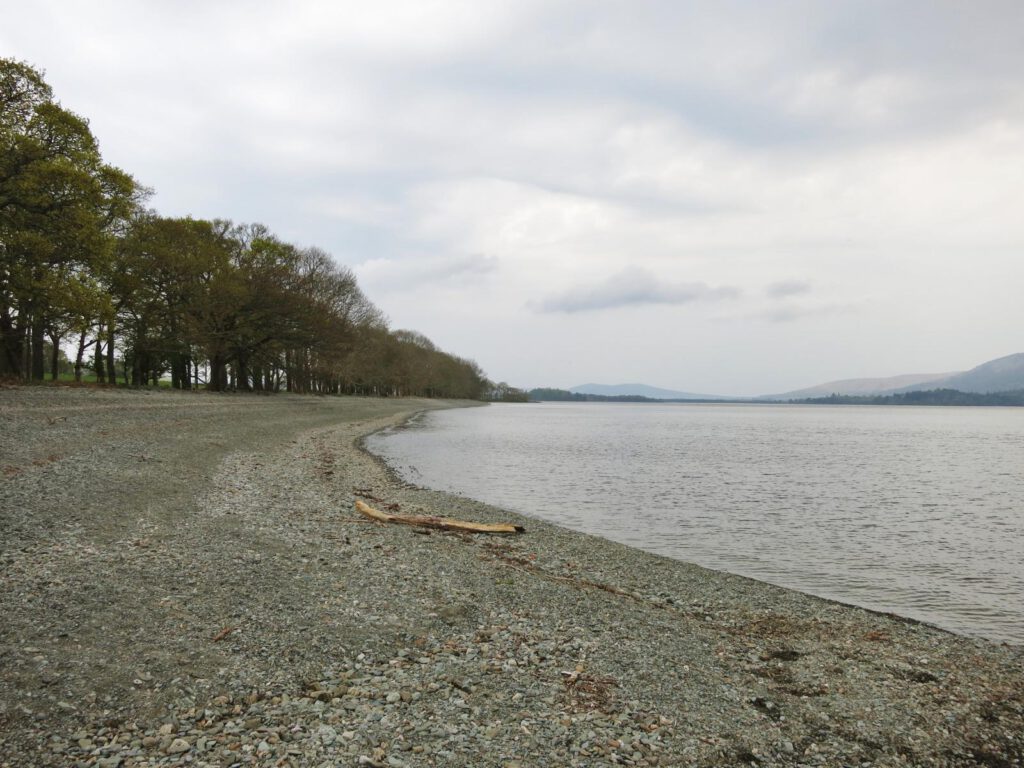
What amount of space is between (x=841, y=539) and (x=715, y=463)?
20375 mm

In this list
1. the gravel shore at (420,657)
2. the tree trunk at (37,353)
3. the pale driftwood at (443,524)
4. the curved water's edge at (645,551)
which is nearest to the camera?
the gravel shore at (420,657)

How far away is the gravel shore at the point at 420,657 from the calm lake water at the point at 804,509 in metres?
2.14

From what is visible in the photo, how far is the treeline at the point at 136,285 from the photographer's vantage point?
27812 mm

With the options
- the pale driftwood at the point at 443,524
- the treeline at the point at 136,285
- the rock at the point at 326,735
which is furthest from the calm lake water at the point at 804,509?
the treeline at the point at 136,285

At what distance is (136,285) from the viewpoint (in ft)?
143

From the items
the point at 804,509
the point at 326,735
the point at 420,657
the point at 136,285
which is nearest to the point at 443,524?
the point at 420,657

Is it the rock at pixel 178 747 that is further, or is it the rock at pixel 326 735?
the rock at pixel 326 735

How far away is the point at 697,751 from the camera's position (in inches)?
226

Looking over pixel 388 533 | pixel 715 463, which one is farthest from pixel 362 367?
pixel 388 533

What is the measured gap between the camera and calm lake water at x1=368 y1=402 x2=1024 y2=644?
512 inches

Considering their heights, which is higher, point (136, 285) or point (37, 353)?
point (136, 285)

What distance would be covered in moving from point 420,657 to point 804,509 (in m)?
18.9

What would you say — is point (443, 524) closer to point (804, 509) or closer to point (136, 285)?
point (804, 509)

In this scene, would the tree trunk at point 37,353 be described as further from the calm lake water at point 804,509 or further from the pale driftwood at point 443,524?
the pale driftwood at point 443,524
